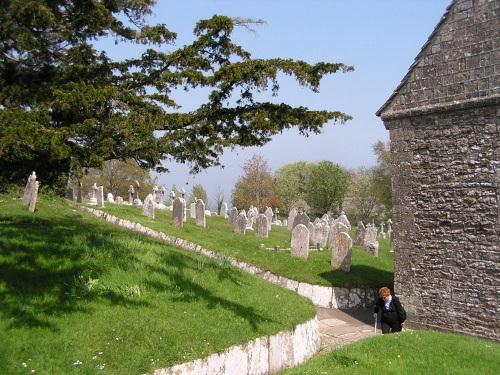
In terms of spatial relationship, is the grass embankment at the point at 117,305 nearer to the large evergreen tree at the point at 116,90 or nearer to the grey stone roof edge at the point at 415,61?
the large evergreen tree at the point at 116,90

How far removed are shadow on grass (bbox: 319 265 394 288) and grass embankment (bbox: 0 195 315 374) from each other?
3.24 metres

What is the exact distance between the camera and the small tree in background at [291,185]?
5827cm

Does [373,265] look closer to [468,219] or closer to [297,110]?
[468,219]

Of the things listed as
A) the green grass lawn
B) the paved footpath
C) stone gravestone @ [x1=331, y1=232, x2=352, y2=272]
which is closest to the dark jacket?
the paved footpath

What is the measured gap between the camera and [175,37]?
944cm

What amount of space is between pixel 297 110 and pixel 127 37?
4.59 metres

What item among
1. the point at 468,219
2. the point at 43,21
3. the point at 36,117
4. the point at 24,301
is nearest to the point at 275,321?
the point at 24,301

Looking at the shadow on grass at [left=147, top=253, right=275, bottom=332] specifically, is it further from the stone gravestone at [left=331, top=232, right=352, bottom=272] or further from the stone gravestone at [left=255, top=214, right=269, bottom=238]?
the stone gravestone at [left=255, top=214, right=269, bottom=238]

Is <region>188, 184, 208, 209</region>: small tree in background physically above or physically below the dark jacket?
above

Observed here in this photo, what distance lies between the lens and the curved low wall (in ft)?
20.6

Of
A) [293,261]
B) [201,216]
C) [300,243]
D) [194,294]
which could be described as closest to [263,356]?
[194,294]

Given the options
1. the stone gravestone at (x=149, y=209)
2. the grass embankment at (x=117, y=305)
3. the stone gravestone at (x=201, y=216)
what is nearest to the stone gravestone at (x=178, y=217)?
the stone gravestone at (x=149, y=209)

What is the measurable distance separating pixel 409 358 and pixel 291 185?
173ft

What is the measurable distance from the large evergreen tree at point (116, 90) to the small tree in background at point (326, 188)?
4178 cm
